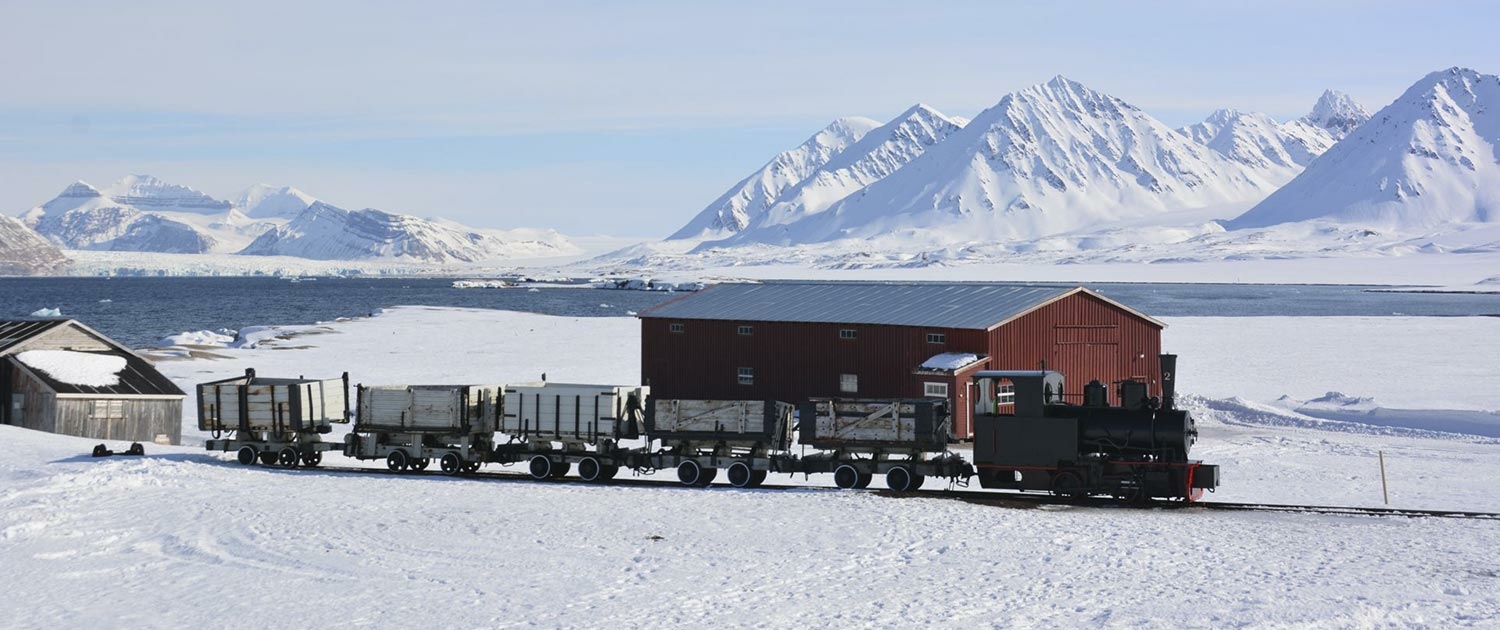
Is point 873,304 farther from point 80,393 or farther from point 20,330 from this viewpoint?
point 20,330

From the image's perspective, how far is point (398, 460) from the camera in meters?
34.8

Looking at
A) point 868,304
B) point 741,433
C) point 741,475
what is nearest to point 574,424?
point 741,433

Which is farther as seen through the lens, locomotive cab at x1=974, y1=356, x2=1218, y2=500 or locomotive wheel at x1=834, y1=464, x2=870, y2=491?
locomotive wheel at x1=834, y1=464, x2=870, y2=491

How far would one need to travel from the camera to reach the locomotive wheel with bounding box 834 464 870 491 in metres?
31.8

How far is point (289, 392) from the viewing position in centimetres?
3519

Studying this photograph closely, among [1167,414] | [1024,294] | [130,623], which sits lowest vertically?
[130,623]

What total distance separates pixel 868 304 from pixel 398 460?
21368 mm

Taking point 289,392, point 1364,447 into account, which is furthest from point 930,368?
point 289,392

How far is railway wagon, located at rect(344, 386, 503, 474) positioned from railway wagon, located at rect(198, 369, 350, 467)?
122cm

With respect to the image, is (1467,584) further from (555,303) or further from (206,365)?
(555,303)

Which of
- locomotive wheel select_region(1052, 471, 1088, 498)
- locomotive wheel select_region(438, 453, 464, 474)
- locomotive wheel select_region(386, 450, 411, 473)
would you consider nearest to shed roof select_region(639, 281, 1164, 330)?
locomotive wheel select_region(1052, 471, 1088, 498)

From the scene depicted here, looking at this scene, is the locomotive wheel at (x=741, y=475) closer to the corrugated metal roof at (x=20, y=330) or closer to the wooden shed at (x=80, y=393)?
the wooden shed at (x=80, y=393)

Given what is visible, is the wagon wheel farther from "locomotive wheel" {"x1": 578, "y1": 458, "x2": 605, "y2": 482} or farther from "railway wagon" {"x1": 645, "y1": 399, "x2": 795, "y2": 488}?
"railway wagon" {"x1": 645, "y1": 399, "x2": 795, "y2": 488}

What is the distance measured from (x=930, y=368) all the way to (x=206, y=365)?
44.5 meters
